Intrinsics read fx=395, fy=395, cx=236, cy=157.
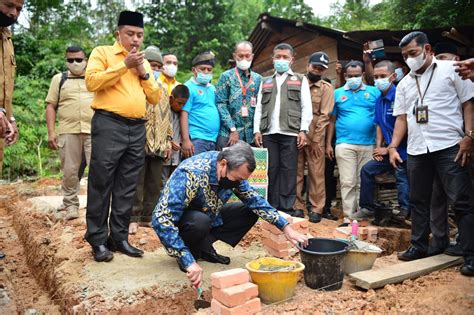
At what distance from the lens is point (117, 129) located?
361 cm

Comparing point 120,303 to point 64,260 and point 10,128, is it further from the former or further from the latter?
point 10,128

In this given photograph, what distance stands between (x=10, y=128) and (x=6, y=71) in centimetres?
65

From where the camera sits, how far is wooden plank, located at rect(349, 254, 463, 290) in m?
3.23

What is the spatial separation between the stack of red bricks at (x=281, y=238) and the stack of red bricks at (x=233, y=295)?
114cm

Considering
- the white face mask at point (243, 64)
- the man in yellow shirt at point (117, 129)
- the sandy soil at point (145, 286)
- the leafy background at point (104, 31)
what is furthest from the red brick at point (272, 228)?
the leafy background at point (104, 31)

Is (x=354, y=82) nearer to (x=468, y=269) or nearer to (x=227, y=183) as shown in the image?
(x=468, y=269)

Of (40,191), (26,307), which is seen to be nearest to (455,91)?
(26,307)

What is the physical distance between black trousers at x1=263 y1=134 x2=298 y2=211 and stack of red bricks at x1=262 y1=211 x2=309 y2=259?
3.81 ft

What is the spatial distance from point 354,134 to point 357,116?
25 centimetres

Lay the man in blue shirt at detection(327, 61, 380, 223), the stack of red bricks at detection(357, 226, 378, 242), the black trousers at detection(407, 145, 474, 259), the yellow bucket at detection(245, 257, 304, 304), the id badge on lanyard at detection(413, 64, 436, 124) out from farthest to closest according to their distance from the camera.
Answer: the man in blue shirt at detection(327, 61, 380, 223)
the stack of red bricks at detection(357, 226, 378, 242)
the id badge on lanyard at detection(413, 64, 436, 124)
the black trousers at detection(407, 145, 474, 259)
the yellow bucket at detection(245, 257, 304, 304)

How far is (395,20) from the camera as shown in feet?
43.4

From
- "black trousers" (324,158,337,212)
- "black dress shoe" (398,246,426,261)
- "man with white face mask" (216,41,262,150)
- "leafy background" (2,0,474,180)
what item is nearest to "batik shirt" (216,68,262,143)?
"man with white face mask" (216,41,262,150)

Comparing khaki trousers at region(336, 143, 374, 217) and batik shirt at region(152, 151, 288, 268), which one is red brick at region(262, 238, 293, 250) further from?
khaki trousers at region(336, 143, 374, 217)

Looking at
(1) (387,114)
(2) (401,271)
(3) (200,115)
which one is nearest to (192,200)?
(2) (401,271)
